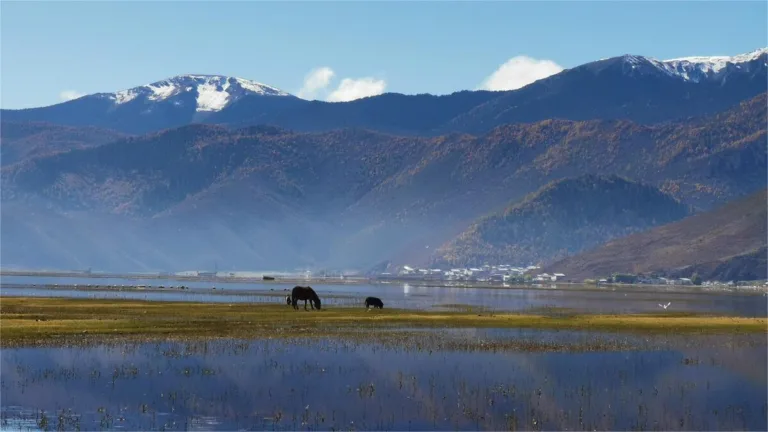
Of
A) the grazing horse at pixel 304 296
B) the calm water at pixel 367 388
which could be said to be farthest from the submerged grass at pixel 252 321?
the calm water at pixel 367 388

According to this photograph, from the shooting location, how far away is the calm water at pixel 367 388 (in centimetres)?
4412

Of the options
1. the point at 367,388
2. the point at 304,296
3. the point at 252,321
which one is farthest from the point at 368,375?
the point at 304,296

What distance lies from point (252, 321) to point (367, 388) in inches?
1409

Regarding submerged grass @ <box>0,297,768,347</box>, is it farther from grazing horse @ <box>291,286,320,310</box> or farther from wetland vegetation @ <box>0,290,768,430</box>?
grazing horse @ <box>291,286,320,310</box>

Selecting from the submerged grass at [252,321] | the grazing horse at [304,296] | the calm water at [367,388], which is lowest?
the calm water at [367,388]

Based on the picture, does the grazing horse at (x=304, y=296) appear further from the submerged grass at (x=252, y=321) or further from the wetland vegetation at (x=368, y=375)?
the wetland vegetation at (x=368, y=375)

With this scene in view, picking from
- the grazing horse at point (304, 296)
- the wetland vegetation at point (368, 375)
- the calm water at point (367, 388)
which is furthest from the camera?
the grazing horse at point (304, 296)

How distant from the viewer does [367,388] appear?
51500 mm

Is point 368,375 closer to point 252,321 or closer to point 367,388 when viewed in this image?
point 367,388

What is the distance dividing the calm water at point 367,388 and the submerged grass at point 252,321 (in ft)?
25.3

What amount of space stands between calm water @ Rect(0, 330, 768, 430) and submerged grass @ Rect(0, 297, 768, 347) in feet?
25.3

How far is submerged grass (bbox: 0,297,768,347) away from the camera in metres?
73.4

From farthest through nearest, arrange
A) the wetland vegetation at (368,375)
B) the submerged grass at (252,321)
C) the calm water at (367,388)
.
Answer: the submerged grass at (252,321)
the wetland vegetation at (368,375)
the calm water at (367,388)

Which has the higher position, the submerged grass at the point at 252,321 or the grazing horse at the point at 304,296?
the grazing horse at the point at 304,296
